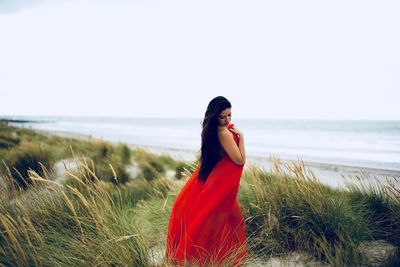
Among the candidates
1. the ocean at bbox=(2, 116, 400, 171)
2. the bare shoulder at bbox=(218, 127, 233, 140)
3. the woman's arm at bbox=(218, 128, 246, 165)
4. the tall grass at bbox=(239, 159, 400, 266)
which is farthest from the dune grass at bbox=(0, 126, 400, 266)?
the ocean at bbox=(2, 116, 400, 171)

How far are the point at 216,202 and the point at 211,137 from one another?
0.62 m

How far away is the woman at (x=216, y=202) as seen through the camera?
3273mm

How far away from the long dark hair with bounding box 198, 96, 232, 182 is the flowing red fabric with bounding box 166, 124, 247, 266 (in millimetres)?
65

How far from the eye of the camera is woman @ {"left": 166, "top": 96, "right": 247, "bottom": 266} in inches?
129

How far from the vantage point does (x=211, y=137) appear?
3.34 m

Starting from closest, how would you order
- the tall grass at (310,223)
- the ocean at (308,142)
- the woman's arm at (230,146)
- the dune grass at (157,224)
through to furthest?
the dune grass at (157,224) < the woman's arm at (230,146) < the tall grass at (310,223) < the ocean at (308,142)

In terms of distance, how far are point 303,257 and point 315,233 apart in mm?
276

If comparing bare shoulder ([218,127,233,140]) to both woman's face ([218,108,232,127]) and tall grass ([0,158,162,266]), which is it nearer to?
woman's face ([218,108,232,127])

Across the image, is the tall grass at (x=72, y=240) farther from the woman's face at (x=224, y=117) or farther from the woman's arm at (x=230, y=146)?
the woman's face at (x=224, y=117)

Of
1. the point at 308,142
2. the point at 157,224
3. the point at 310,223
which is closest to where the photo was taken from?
the point at 310,223

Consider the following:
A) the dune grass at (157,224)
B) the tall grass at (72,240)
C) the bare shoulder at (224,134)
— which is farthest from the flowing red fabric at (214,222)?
the tall grass at (72,240)

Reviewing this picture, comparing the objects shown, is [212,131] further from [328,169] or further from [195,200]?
[328,169]

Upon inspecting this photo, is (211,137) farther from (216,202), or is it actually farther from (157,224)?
(157,224)

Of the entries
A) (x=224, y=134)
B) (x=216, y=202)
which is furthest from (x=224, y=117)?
(x=216, y=202)
